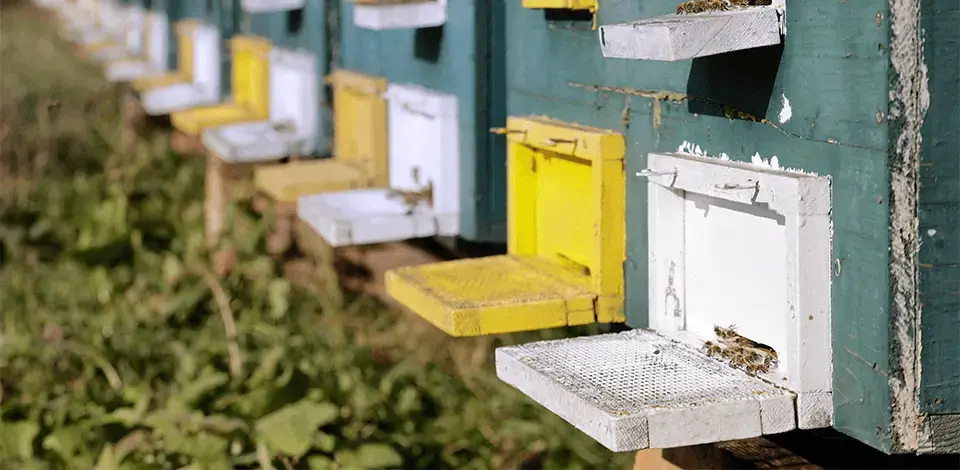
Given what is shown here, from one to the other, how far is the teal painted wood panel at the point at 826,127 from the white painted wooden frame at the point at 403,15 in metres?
1.52

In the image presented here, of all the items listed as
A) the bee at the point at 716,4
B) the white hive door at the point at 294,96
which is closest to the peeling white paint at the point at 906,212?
the bee at the point at 716,4

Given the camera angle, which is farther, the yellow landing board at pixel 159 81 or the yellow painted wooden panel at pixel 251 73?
the yellow landing board at pixel 159 81

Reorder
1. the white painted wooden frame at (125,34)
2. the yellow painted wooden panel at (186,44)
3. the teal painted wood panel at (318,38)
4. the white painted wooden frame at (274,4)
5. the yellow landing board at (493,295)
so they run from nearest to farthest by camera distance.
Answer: the yellow landing board at (493,295), the teal painted wood panel at (318,38), the white painted wooden frame at (274,4), the yellow painted wooden panel at (186,44), the white painted wooden frame at (125,34)

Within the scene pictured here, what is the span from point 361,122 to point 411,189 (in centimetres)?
71

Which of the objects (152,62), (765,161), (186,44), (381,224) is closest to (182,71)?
(186,44)

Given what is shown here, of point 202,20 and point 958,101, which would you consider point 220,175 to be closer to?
point 202,20

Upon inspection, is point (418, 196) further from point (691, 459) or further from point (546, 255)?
point (691, 459)

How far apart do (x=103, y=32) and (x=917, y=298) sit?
13055 mm

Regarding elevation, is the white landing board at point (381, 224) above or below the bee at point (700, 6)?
below

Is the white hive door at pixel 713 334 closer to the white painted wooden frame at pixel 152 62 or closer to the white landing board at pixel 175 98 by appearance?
the white landing board at pixel 175 98

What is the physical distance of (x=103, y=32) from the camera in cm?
1465

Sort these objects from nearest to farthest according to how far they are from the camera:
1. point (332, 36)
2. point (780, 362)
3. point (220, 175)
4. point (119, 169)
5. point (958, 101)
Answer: point (958, 101), point (780, 362), point (332, 36), point (220, 175), point (119, 169)

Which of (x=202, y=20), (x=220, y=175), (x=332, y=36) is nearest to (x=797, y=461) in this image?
(x=332, y=36)

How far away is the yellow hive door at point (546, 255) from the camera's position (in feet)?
12.7
